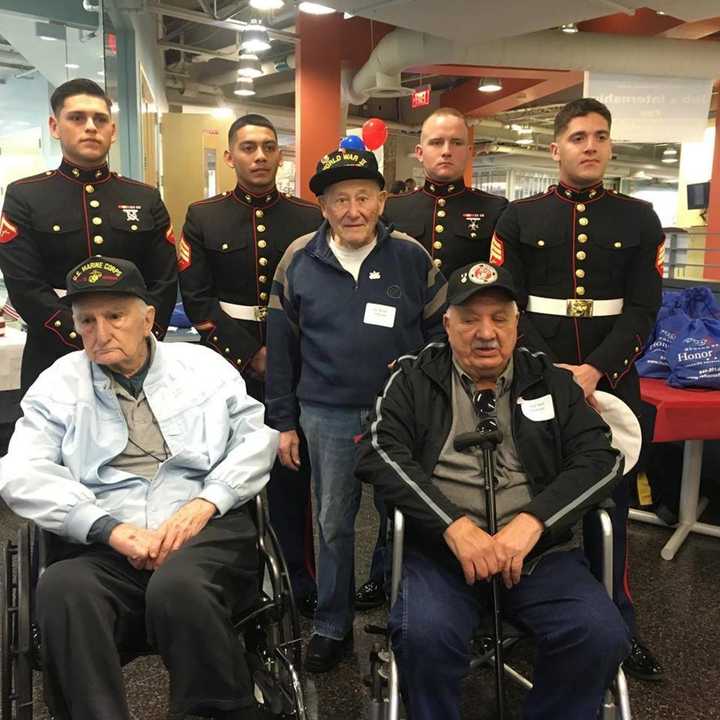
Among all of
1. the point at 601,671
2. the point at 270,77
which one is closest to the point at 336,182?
the point at 601,671

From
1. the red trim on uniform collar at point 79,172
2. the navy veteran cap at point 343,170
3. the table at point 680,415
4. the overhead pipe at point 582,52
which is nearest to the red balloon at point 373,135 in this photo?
the overhead pipe at point 582,52

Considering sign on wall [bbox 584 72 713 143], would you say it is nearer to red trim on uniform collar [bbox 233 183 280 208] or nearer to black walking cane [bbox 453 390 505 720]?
red trim on uniform collar [bbox 233 183 280 208]

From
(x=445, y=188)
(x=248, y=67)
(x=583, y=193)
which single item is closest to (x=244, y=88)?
(x=248, y=67)

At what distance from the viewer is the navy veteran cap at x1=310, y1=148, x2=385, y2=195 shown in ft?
6.70

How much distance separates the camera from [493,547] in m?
1.59

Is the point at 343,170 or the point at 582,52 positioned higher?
the point at 582,52

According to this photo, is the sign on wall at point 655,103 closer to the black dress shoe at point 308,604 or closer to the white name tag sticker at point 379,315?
the white name tag sticker at point 379,315

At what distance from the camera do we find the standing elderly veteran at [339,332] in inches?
81.5

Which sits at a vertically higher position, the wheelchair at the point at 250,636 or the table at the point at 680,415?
the table at the point at 680,415

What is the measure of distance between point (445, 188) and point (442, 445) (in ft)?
4.03

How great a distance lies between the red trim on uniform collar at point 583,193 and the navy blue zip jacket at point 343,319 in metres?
0.48

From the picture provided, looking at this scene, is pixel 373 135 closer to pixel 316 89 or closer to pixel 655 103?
pixel 316 89

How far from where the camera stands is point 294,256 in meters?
2.17

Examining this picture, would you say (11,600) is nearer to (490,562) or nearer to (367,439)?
(367,439)
